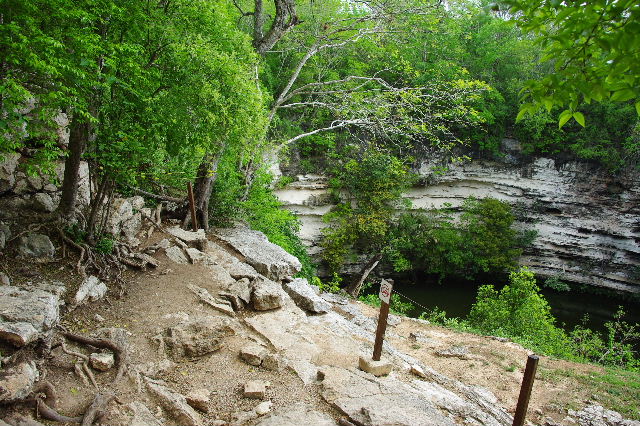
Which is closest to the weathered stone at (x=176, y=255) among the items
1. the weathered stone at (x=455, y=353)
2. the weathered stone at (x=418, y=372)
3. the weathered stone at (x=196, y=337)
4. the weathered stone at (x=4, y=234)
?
the weathered stone at (x=196, y=337)

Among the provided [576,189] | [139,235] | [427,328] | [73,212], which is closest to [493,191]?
[576,189]

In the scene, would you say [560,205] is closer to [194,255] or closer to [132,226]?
[194,255]

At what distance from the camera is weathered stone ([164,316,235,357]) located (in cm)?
474

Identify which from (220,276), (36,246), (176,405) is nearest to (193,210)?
(220,276)

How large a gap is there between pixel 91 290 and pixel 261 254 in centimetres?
390

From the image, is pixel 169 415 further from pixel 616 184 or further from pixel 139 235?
pixel 616 184

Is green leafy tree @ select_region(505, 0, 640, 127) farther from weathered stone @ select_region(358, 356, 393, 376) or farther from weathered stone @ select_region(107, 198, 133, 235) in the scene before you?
weathered stone @ select_region(107, 198, 133, 235)

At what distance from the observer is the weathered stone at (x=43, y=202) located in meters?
6.04

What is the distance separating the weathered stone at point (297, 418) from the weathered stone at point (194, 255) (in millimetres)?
4079

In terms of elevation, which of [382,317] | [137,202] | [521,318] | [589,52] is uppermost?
[589,52]

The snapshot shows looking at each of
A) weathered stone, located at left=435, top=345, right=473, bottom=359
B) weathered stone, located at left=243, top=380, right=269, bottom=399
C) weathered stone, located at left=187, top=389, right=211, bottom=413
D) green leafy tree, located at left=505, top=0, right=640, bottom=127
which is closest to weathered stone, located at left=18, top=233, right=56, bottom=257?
weathered stone, located at left=187, top=389, right=211, bottom=413

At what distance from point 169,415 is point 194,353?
3.57 ft

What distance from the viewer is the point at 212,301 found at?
6.19 metres

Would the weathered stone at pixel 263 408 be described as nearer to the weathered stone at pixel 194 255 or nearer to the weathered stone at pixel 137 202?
the weathered stone at pixel 194 255
